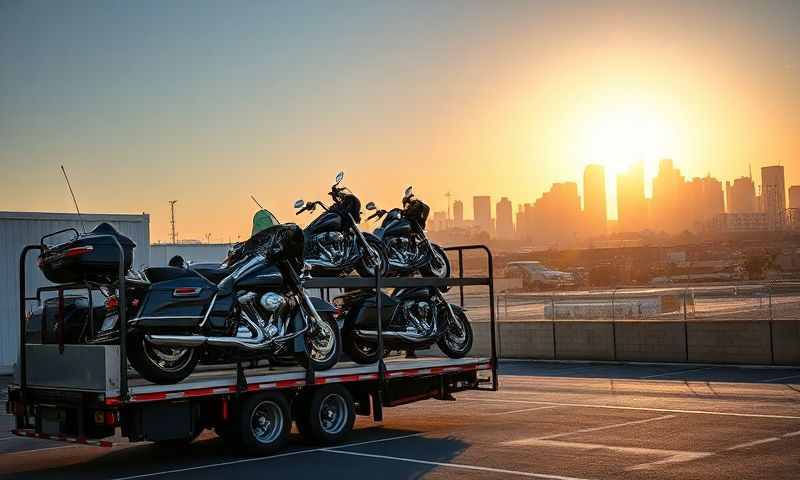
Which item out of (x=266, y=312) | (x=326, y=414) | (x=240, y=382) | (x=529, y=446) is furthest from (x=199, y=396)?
(x=529, y=446)

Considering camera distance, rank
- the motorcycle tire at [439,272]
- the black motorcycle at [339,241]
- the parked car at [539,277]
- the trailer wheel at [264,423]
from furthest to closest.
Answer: the parked car at [539,277]
the motorcycle tire at [439,272]
the black motorcycle at [339,241]
the trailer wheel at [264,423]

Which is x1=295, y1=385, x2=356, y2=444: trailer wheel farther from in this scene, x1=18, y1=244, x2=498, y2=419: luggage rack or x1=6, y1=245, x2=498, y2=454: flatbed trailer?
x1=18, y1=244, x2=498, y2=419: luggage rack

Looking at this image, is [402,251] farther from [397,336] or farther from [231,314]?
[231,314]

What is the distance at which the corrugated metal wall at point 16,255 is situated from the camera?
85.0ft

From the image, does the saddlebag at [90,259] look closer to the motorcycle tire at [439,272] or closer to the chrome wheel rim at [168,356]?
the chrome wheel rim at [168,356]

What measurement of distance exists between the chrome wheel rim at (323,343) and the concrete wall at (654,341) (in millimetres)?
14303

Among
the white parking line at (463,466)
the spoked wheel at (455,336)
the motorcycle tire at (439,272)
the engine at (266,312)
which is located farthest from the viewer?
the motorcycle tire at (439,272)

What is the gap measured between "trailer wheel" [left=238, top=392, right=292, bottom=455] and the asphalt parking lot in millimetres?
213

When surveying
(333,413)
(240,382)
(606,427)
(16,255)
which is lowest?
(606,427)

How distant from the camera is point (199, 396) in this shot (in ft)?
40.3

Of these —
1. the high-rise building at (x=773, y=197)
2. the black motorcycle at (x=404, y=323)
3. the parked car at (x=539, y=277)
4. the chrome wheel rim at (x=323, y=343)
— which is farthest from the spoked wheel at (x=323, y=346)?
the high-rise building at (x=773, y=197)

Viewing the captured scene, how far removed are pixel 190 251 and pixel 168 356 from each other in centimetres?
2085

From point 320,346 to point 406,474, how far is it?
3.20 metres

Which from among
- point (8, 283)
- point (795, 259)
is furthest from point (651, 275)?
point (8, 283)
